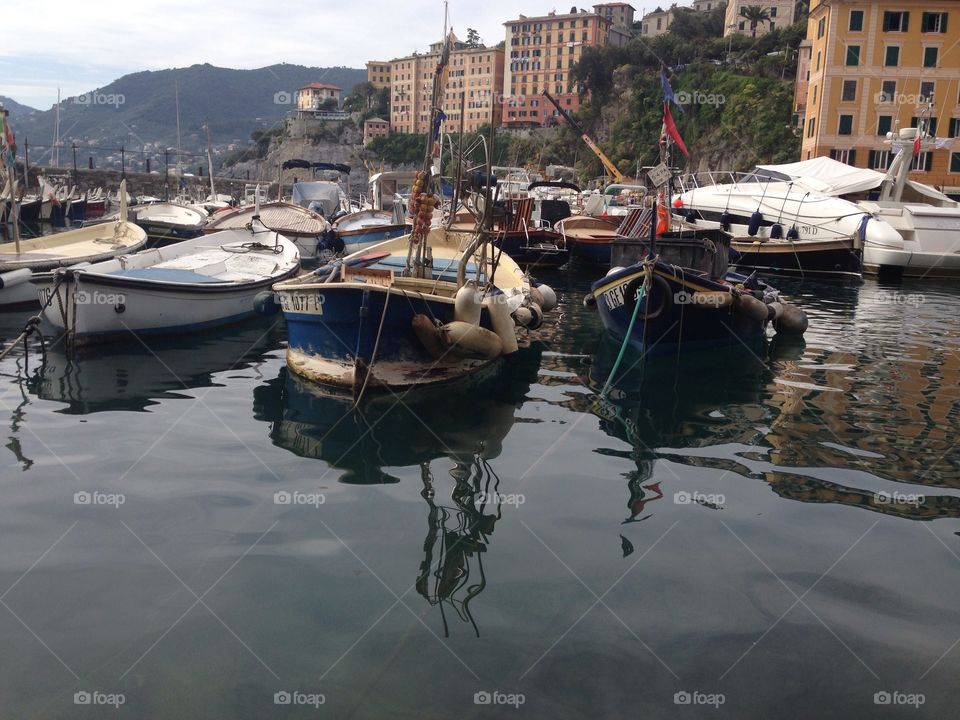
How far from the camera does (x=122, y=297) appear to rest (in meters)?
13.3

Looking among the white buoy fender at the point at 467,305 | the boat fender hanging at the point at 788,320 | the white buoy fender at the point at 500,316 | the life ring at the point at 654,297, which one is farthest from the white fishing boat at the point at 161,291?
the boat fender hanging at the point at 788,320

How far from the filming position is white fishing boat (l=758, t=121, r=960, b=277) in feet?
87.2

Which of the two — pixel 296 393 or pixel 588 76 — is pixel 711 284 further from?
pixel 588 76

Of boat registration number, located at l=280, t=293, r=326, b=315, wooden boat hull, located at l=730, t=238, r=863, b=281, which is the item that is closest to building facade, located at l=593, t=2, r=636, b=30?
wooden boat hull, located at l=730, t=238, r=863, b=281

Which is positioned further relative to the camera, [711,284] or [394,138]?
[394,138]

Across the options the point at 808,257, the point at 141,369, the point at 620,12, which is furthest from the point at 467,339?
the point at 620,12

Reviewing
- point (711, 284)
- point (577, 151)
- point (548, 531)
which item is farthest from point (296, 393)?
point (577, 151)

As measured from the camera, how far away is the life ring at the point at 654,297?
505 inches

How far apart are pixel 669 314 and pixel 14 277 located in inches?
499

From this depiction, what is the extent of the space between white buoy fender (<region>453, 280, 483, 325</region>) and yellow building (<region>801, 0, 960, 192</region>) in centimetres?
4110

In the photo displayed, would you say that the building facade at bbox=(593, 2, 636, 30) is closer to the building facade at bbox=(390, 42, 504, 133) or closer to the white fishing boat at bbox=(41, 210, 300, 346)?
the building facade at bbox=(390, 42, 504, 133)

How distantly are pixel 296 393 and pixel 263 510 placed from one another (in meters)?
4.13

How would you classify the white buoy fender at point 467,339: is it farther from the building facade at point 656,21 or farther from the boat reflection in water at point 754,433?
the building facade at point 656,21

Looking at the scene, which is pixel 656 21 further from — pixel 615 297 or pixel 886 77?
pixel 615 297
